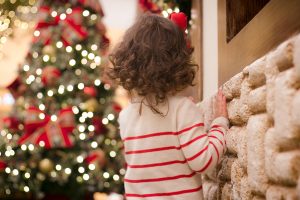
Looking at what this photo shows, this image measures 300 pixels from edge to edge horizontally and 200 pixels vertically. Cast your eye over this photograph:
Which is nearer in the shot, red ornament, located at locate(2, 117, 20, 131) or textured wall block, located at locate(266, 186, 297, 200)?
textured wall block, located at locate(266, 186, 297, 200)

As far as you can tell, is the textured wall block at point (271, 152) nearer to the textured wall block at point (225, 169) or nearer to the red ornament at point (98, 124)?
the textured wall block at point (225, 169)

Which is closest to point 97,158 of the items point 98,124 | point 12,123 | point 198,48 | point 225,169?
point 98,124

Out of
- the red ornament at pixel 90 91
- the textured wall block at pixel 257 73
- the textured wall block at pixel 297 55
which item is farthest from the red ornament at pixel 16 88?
the textured wall block at pixel 297 55

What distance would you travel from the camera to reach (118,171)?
343cm

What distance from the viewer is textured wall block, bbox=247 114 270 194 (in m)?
1.09

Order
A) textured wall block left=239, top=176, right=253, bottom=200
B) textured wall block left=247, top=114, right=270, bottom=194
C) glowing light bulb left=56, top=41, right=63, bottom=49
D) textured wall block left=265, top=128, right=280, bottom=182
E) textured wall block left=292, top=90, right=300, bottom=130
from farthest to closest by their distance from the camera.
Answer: glowing light bulb left=56, top=41, right=63, bottom=49, textured wall block left=239, top=176, right=253, bottom=200, textured wall block left=247, top=114, right=270, bottom=194, textured wall block left=265, top=128, right=280, bottom=182, textured wall block left=292, top=90, right=300, bottom=130

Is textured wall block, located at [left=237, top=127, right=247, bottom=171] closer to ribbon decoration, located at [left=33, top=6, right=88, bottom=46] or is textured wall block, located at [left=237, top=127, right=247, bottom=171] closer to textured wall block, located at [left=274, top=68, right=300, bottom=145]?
textured wall block, located at [left=274, top=68, right=300, bottom=145]

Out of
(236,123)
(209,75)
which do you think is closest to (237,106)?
(236,123)

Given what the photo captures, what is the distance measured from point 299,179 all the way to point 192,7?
2349 millimetres

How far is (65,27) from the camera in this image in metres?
3.50

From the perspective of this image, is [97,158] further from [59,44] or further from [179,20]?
[179,20]

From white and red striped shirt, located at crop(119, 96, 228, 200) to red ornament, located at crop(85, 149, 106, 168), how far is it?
6.51 feet

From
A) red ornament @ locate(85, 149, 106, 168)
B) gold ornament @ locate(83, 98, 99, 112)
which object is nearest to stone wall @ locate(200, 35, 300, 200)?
red ornament @ locate(85, 149, 106, 168)

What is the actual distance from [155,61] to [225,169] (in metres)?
0.44
